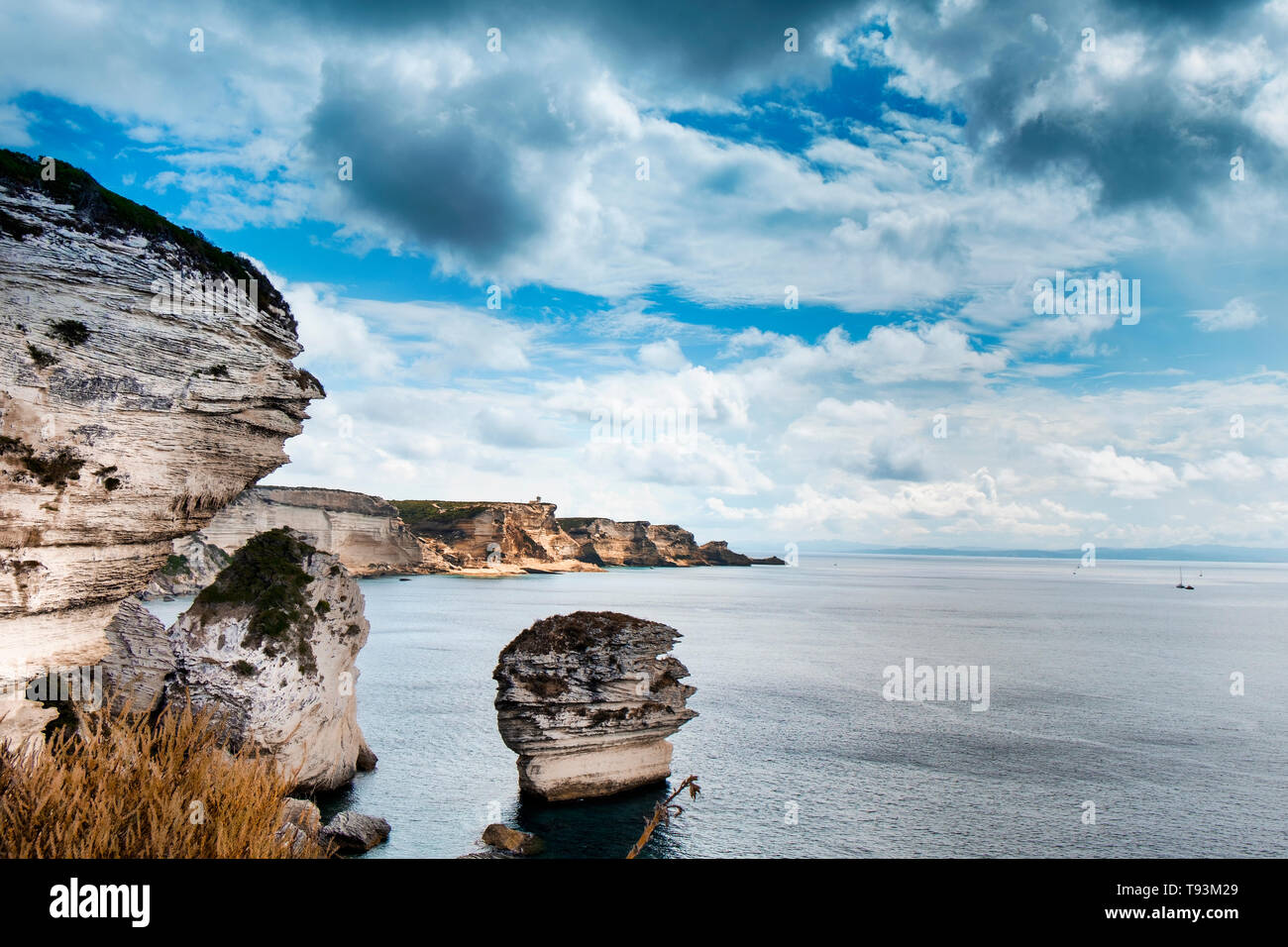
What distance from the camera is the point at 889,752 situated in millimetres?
36875

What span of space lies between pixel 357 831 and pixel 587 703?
365 inches

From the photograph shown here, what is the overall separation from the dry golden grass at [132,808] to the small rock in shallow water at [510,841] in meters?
18.1

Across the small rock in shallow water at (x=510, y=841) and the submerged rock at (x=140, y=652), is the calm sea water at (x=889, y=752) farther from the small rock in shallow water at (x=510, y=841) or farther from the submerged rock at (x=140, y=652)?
the submerged rock at (x=140, y=652)

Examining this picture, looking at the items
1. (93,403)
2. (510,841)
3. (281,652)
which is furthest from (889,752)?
(93,403)

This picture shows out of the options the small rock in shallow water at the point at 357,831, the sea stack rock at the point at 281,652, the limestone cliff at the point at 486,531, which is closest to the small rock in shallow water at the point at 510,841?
the small rock in shallow water at the point at 357,831

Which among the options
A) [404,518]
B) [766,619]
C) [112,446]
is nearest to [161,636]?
[112,446]

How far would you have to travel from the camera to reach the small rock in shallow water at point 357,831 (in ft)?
75.9

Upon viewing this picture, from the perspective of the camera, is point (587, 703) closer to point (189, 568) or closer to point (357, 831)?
point (357, 831)

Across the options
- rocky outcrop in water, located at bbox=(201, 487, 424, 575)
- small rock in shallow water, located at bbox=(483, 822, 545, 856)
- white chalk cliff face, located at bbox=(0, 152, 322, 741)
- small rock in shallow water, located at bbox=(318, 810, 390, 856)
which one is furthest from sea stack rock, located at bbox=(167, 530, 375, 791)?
rocky outcrop in water, located at bbox=(201, 487, 424, 575)

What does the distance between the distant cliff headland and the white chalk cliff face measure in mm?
84084

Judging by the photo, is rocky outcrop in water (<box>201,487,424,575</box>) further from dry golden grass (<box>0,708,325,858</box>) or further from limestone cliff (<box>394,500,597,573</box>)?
dry golden grass (<box>0,708,325,858</box>)
